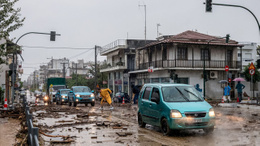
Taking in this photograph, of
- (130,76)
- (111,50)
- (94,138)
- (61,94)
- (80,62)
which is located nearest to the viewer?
(94,138)

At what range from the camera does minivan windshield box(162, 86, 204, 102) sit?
11.1 metres

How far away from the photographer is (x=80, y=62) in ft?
483

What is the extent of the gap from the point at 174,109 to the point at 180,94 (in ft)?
4.23

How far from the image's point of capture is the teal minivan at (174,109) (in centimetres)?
1006

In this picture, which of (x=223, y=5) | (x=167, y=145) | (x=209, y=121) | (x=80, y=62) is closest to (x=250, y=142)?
(x=209, y=121)

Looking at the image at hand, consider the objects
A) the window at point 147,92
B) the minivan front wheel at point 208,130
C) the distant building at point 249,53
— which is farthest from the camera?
the distant building at point 249,53

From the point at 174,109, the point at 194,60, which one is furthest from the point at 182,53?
the point at 174,109

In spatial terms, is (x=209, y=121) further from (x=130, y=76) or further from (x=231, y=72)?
(x=130, y=76)

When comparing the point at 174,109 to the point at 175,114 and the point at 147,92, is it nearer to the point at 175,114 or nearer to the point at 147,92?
the point at 175,114

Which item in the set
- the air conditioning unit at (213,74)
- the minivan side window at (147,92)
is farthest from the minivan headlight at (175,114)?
the air conditioning unit at (213,74)

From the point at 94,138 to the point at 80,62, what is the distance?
139m

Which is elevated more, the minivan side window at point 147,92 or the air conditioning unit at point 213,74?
the air conditioning unit at point 213,74

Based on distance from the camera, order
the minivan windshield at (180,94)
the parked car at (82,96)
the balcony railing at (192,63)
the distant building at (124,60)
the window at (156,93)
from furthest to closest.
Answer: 1. the distant building at (124,60)
2. the balcony railing at (192,63)
3. the parked car at (82,96)
4. the window at (156,93)
5. the minivan windshield at (180,94)

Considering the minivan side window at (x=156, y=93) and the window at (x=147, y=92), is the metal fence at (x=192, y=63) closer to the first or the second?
the window at (x=147, y=92)
